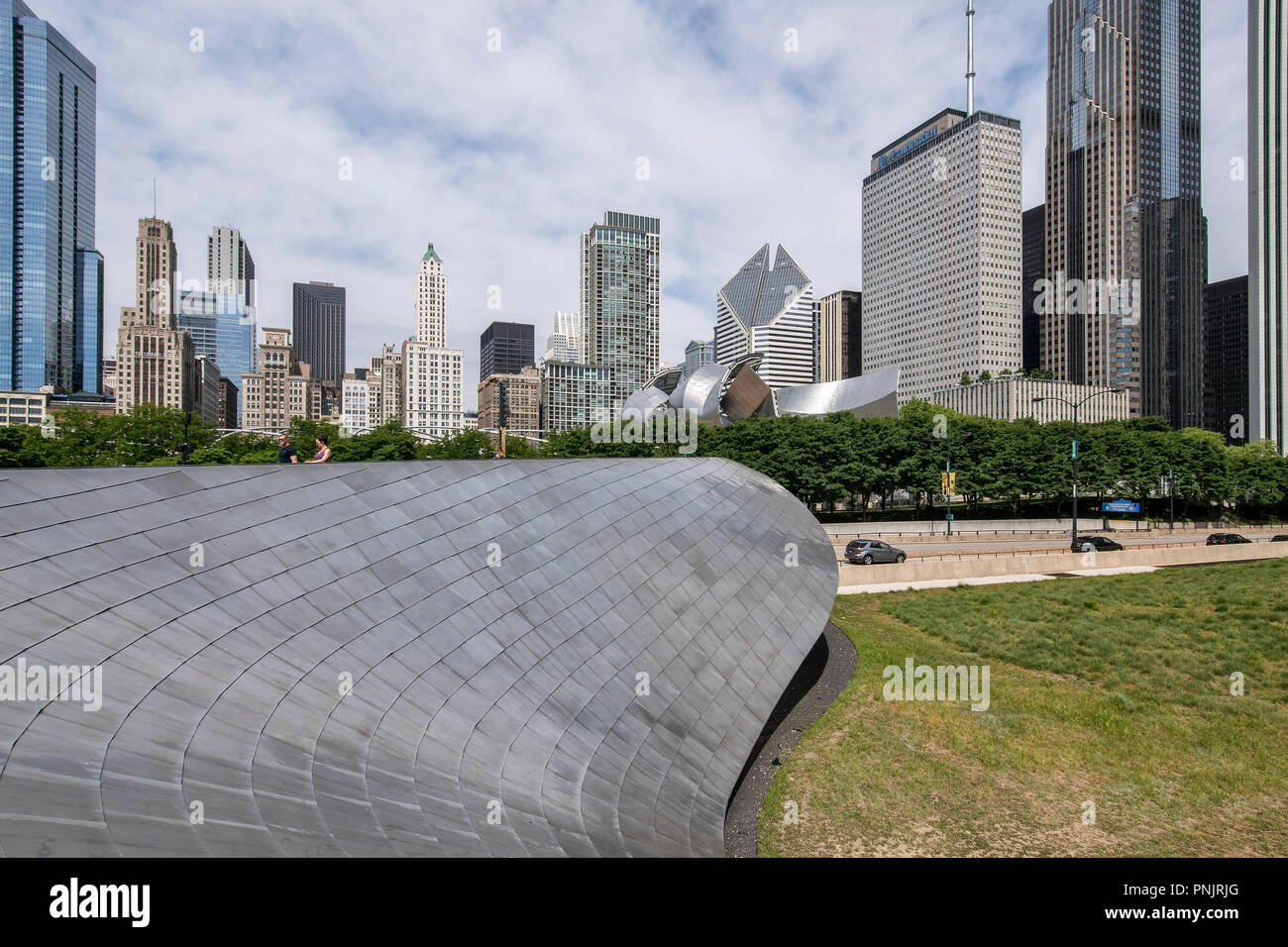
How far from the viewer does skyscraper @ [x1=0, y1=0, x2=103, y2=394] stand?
526 feet

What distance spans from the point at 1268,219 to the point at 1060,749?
590 feet

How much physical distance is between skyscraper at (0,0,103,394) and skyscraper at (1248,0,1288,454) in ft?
848

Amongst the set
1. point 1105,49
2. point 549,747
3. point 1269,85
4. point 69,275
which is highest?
point 1105,49

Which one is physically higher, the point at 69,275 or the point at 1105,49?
the point at 1105,49

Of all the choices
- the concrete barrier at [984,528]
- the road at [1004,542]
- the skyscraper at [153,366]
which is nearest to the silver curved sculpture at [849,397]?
the concrete barrier at [984,528]

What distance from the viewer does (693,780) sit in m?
7.48

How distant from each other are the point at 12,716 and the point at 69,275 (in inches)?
9206

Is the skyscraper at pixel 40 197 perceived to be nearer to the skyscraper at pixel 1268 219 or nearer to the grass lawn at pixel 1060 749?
the grass lawn at pixel 1060 749

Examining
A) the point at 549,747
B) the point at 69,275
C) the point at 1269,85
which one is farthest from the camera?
the point at 69,275

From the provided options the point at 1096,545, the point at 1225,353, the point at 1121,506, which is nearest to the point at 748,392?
the point at 1121,506

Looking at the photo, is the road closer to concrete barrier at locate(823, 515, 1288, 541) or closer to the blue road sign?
concrete barrier at locate(823, 515, 1288, 541)
